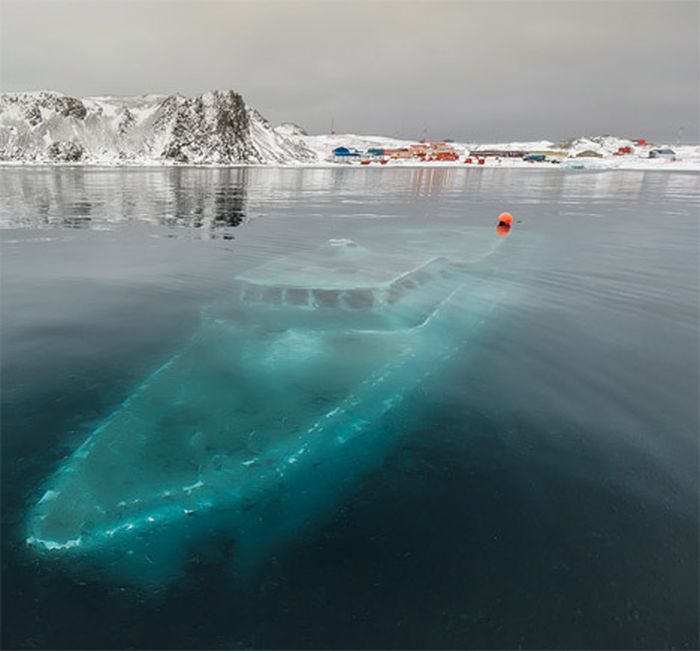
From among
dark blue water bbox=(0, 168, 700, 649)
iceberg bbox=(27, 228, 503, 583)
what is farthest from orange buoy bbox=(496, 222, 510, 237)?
iceberg bbox=(27, 228, 503, 583)

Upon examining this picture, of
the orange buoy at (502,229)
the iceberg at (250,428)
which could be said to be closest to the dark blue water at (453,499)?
the iceberg at (250,428)

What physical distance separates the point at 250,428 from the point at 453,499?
4.31 meters

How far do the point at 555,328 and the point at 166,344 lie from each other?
12951mm

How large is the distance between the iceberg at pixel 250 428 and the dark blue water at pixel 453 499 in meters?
0.32

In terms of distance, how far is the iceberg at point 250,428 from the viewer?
653 cm

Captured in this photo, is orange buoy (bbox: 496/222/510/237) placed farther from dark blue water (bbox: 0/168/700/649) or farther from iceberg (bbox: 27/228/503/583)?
iceberg (bbox: 27/228/503/583)

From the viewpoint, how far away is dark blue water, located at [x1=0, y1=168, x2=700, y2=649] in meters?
5.39

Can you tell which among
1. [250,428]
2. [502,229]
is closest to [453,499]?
[250,428]

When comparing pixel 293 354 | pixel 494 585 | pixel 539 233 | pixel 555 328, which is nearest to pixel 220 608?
pixel 494 585

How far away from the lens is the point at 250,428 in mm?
8969

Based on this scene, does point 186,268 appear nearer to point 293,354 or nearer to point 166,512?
point 293,354

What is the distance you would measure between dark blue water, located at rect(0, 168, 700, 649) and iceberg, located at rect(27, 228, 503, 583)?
324mm

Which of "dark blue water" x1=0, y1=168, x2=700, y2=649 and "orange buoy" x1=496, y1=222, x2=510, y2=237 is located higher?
"orange buoy" x1=496, y1=222, x2=510, y2=237

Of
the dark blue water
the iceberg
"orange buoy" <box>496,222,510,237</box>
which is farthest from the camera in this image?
"orange buoy" <box>496,222,510,237</box>
